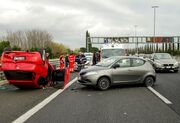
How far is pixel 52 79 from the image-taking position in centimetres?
1462

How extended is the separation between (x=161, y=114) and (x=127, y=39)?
6245 centimetres

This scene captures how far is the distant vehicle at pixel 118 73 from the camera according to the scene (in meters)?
12.9

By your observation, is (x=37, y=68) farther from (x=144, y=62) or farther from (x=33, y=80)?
(x=144, y=62)

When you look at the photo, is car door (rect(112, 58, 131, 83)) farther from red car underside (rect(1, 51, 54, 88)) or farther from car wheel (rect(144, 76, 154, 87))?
red car underside (rect(1, 51, 54, 88))

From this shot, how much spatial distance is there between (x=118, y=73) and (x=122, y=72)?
0.69 ft

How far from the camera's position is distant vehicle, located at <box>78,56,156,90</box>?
12.9 m

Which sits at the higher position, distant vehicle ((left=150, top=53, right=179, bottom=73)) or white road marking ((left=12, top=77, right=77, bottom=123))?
distant vehicle ((left=150, top=53, right=179, bottom=73))

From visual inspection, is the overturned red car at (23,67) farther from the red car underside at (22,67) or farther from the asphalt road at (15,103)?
the asphalt road at (15,103)

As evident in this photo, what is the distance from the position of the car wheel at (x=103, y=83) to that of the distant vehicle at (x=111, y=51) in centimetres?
1060

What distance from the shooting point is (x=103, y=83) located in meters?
12.9

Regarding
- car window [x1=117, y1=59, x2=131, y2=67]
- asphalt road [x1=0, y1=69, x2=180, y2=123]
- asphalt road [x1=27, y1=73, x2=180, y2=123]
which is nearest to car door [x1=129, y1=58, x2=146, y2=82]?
car window [x1=117, y1=59, x2=131, y2=67]

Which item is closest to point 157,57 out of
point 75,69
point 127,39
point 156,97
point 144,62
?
point 75,69

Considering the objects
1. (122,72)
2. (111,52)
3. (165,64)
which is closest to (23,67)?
(122,72)

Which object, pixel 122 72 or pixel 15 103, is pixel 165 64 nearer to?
pixel 122 72
